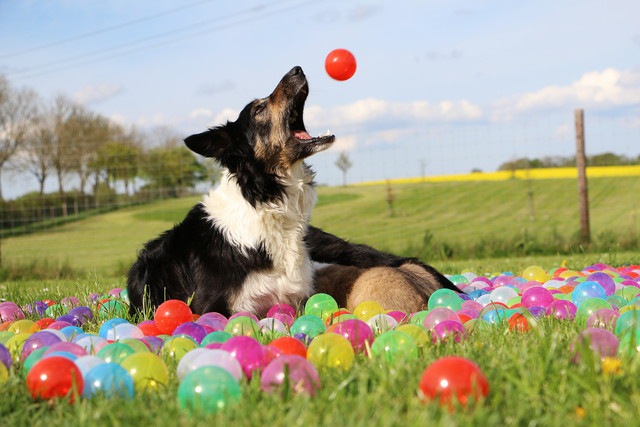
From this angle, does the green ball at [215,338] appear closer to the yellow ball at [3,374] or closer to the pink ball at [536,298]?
the yellow ball at [3,374]

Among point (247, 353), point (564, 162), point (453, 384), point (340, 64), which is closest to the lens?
point (453, 384)

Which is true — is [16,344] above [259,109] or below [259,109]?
below

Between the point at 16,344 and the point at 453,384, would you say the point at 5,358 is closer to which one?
the point at 16,344

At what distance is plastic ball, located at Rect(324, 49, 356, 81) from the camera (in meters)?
5.52

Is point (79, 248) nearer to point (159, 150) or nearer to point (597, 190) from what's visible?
point (159, 150)

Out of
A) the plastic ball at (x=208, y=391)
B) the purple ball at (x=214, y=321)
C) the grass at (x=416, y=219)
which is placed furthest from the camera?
the grass at (x=416, y=219)

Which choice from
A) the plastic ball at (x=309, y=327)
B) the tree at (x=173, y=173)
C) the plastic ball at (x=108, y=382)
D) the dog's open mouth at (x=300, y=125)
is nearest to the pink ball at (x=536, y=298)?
the plastic ball at (x=309, y=327)

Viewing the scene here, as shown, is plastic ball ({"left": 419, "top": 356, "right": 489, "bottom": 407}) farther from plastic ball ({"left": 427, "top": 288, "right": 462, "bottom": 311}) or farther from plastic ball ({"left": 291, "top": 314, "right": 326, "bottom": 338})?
plastic ball ({"left": 427, "top": 288, "right": 462, "bottom": 311})

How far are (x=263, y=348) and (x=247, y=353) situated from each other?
0.11 metres

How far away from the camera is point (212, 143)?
4930 mm

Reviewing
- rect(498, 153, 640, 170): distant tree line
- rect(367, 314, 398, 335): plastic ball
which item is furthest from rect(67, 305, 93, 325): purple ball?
rect(498, 153, 640, 170): distant tree line

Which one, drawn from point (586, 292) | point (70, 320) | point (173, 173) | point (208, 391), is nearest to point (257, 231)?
point (70, 320)

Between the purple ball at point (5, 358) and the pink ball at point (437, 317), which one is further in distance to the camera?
the pink ball at point (437, 317)

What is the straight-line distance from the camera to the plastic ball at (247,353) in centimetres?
275
